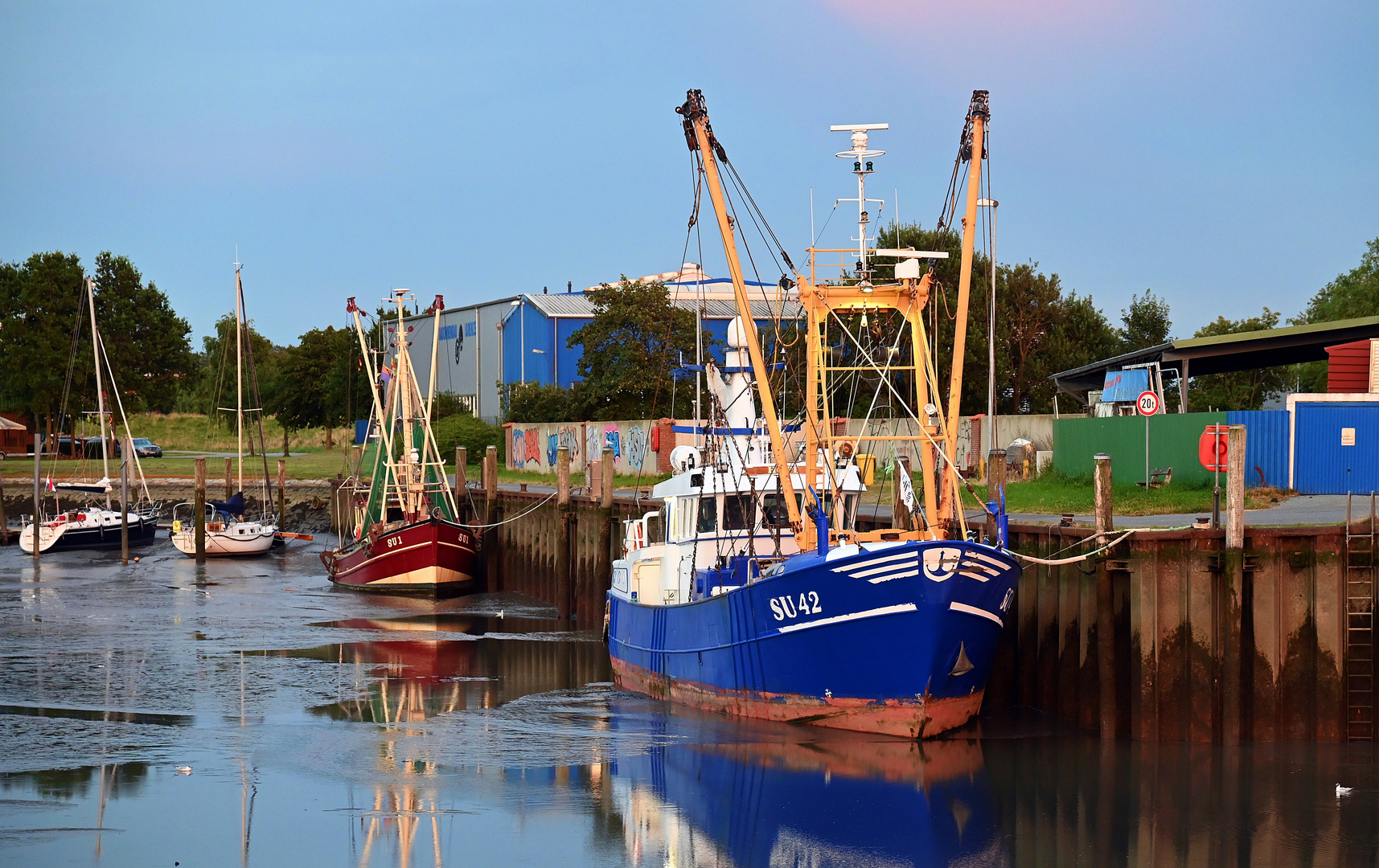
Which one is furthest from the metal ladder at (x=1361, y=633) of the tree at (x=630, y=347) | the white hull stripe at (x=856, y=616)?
the tree at (x=630, y=347)

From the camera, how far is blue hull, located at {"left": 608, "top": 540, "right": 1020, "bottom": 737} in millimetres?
17016

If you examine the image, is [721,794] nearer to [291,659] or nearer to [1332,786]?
[1332,786]

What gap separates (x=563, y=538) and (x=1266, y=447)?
1643cm

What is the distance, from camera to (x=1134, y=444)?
29.2 m

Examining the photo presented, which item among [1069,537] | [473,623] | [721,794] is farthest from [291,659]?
[1069,537]

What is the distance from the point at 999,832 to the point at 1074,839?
2.63 ft

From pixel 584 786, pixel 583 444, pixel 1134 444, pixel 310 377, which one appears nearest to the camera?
pixel 584 786

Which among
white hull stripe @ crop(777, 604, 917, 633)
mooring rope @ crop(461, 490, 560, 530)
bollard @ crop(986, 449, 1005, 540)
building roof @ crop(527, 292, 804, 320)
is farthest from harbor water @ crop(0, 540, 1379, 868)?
building roof @ crop(527, 292, 804, 320)

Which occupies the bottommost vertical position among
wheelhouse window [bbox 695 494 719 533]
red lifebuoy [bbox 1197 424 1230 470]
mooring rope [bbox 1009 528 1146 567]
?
mooring rope [bbox 1009 528 1146 567]

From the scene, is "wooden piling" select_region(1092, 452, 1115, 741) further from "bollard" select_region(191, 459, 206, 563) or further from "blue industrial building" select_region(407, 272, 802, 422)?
"blue industrial building" select_region(407, 272, 802, 422)

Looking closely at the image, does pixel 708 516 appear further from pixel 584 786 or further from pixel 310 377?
pixel 310 377

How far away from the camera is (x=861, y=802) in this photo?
16.1 m

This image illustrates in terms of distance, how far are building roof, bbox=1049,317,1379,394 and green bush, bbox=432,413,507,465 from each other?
1229 inches

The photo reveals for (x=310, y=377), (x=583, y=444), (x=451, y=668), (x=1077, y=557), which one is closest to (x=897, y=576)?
(x=1077, y=557)
